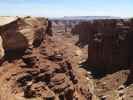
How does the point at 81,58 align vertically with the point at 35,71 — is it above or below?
below

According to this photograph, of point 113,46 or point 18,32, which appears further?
point 113,46

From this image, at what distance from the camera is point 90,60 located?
91.4 metres

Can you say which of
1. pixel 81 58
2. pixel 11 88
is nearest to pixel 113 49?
pixel 81 58

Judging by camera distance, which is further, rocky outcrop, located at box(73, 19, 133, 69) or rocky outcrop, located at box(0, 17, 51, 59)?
rocky outcrop, located at box(73, 19, 133, 69)

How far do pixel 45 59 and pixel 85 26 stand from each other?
343 ft

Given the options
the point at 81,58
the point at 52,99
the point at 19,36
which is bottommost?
the point at 81,58

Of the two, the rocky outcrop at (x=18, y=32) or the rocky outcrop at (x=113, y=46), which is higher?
the rocky outcrop at (x=18, y=32)

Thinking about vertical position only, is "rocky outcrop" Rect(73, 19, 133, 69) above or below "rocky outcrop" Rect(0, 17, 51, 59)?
below

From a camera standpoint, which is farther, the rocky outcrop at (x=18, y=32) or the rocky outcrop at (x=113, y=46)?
the rocky outcrop at (x=113, y=46)

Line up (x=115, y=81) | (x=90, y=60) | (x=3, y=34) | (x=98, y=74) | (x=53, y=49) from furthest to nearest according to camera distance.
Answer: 1. (x=90, y=60)
2. (x=98, y=74)
3. (x=115, y=81)
4. (x=53, y=49)
5. (x=3, y=34)

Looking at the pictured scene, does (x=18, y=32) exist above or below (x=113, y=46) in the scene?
above

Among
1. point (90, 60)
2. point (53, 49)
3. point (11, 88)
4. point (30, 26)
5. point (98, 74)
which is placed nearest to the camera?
point (11, 88)

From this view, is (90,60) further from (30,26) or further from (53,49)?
(30,26)

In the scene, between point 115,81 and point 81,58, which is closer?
point 115,81
